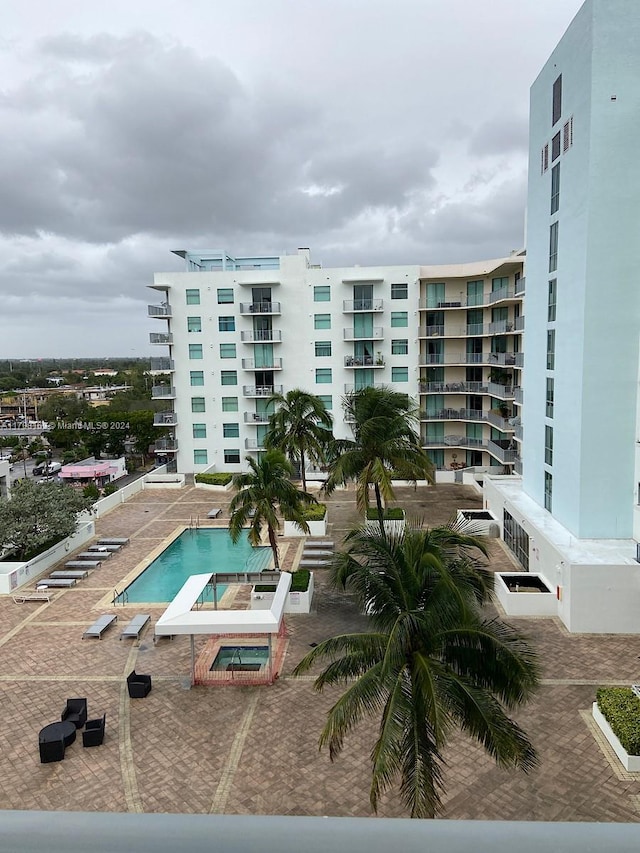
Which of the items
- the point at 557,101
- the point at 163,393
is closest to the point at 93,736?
the point at 557,101

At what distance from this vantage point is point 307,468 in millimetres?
39312

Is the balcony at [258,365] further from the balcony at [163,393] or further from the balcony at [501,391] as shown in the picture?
the balcony at [501,391]

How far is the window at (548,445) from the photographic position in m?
22.0

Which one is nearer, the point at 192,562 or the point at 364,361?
the point at 192,562

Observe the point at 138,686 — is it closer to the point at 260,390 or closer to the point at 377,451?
the point at 377,451

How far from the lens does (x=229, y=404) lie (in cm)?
4184

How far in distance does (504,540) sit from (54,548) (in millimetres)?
18953

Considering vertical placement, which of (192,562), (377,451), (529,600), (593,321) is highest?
(593,321)

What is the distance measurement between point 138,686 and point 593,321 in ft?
54.4

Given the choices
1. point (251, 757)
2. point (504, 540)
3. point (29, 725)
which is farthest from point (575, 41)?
point (29, 725)

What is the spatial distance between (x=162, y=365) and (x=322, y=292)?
12398 mm

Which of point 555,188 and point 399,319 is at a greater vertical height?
point 555,188

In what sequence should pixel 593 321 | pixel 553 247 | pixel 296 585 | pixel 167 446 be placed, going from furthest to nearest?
1. pixel 167 446
2. pixel 553 247
3. pixel 296 585
4. pixel 593 321

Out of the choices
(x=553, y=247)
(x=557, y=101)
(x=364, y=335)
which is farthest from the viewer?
(x=364, y=335)
